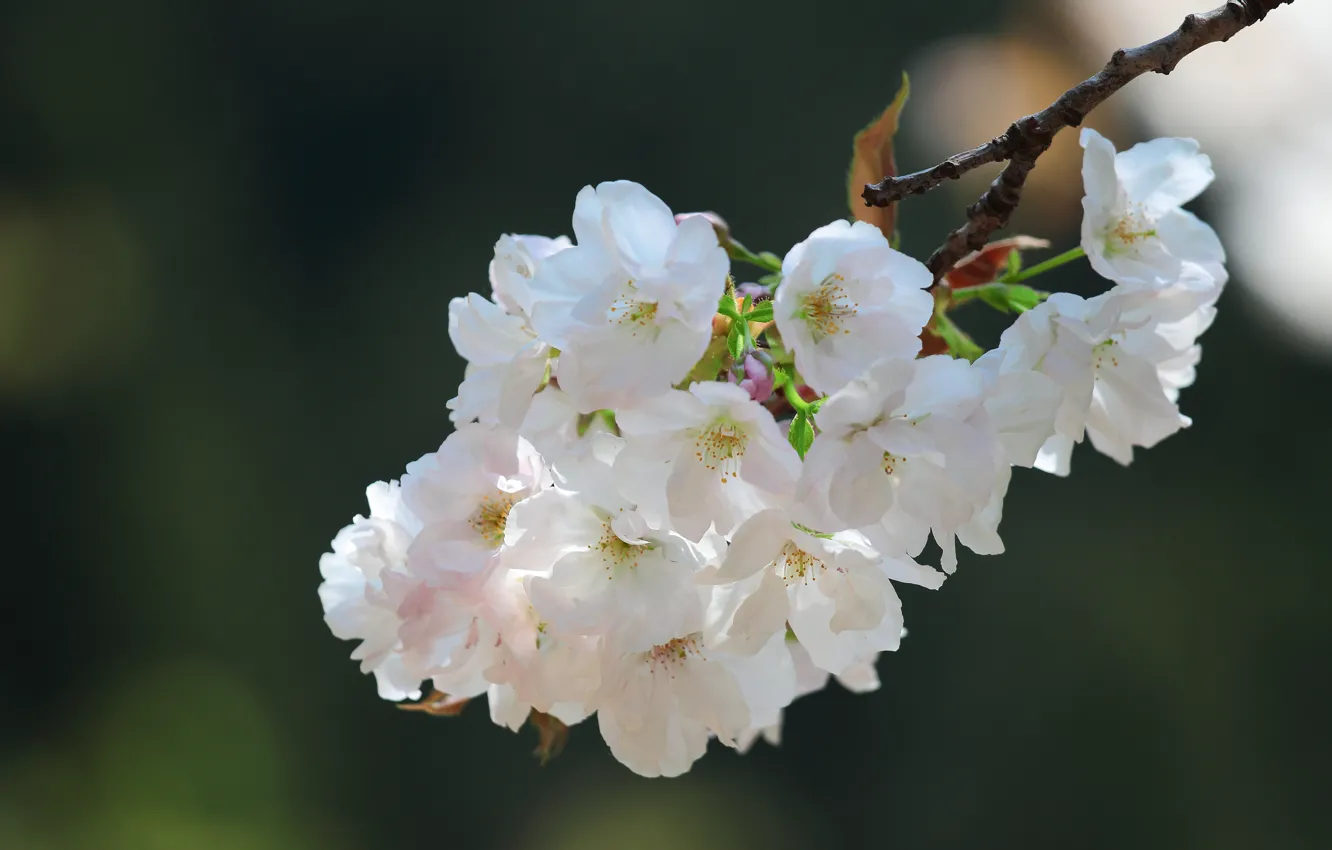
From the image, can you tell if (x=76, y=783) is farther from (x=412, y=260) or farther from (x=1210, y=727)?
(x=1210, y=727)

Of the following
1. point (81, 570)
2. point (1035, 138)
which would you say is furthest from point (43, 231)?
point (1035, 138)

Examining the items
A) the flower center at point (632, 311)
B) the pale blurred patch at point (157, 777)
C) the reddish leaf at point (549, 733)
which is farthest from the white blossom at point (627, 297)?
the pale blurred patch at point (157, 777)

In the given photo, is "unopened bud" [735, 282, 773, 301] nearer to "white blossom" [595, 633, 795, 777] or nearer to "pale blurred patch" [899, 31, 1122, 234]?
"white blossom" [595, 633, 795, 777]

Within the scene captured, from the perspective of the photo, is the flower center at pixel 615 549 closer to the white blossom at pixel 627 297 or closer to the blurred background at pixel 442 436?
the white blossom at pixel 627 297

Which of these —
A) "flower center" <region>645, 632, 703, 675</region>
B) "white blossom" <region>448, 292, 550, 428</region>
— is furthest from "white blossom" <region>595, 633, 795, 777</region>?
"white blossom" <region>448, 292, 550, 428</region>

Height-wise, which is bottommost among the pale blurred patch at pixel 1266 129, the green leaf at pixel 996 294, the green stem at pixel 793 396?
the pale blurred patch at pixel 1266 129

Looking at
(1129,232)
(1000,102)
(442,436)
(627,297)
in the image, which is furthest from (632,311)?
(442,436)
